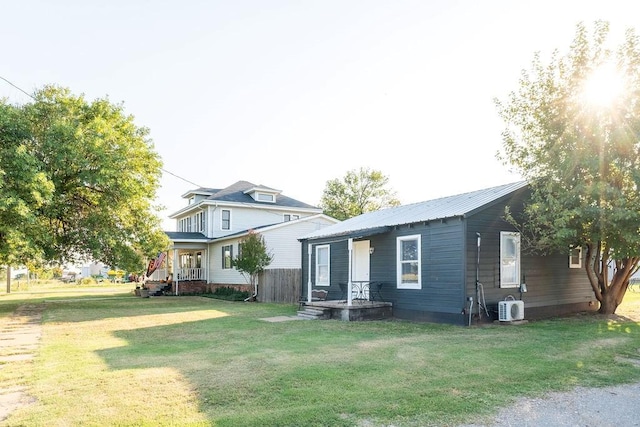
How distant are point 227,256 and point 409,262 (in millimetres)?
15038

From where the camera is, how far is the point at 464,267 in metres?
11.5

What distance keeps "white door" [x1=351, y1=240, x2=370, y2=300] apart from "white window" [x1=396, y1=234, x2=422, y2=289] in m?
1.49

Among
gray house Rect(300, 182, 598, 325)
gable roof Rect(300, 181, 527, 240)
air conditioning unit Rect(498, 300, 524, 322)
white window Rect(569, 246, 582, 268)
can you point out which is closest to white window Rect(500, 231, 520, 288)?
gray house Rect(300, 182, 598, 325)

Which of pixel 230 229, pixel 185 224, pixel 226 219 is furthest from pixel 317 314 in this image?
pixel 185 224

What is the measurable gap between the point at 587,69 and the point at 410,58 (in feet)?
15.7

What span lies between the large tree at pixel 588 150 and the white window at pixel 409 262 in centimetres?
315

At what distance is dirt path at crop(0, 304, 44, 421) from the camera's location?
17.1 ft

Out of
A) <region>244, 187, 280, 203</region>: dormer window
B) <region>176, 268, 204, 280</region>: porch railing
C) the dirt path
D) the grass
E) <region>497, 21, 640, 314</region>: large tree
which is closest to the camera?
the grass

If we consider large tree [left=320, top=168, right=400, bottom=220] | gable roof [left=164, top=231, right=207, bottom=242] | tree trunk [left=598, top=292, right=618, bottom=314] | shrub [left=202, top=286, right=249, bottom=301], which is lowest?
shrub [left=202, top=286, right=249, bottom=301]

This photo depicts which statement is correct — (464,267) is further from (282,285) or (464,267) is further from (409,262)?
(282,285)

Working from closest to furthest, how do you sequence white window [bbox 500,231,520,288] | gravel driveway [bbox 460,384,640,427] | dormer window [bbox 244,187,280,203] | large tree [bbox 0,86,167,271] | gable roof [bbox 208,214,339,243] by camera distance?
1. gravel driveway [bbox 460,384,640,427]
2. white window [bbox 500,231,520,288]
3. large tree [bbox 0,86,167,271]
4. gable roof [bbox 208,214,339,243]
5. dormer window [bbox 244,187,280,203]

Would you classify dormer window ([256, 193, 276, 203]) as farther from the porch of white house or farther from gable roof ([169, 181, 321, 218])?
the porch of white house

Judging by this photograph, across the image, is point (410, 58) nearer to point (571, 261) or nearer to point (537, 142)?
point (537, 142)

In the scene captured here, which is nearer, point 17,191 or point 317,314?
point 317,314
